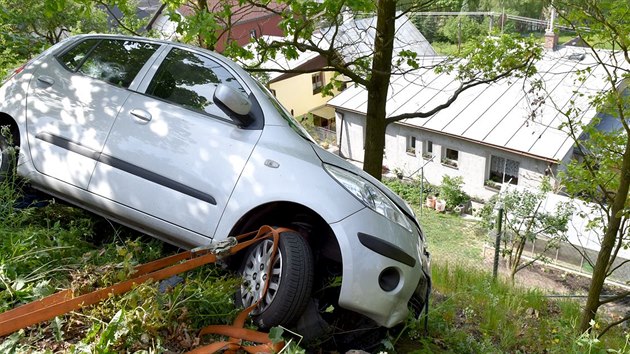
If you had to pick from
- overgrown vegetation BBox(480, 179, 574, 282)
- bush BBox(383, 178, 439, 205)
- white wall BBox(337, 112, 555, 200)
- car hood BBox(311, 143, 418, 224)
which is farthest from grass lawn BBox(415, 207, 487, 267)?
car hood BBox(311, 143, 418, 224)

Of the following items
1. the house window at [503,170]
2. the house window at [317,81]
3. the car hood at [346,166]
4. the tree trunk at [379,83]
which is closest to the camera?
the car hood at [346,166]

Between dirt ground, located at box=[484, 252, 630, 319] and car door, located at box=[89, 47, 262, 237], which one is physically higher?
car door, located at box=[89, 47, 262, 237]

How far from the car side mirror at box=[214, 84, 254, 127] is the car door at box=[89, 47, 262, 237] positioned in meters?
0.05

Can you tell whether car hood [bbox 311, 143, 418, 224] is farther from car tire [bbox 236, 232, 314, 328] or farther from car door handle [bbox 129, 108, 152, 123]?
car door handle [bbox 129, 108, 152, 123]

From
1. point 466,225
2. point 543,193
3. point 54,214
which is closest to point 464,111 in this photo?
point 466,225

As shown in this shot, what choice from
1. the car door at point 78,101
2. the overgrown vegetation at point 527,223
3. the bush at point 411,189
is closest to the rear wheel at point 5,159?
the car door at point 78,101

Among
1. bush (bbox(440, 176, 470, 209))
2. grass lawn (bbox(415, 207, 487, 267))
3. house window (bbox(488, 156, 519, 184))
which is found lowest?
grass lawn (bbox(415, 207, 487, 267))

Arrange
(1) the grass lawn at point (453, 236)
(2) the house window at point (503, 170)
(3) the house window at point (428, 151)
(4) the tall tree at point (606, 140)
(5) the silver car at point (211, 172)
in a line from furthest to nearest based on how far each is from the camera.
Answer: (3) the house window at point (428, 151)
(2) the house window at point (503, 170)
(1) the grass lawn at point (453, 236)
(4) the tall tree at point (606, 140)
(5) the silver car at point (211, 172)

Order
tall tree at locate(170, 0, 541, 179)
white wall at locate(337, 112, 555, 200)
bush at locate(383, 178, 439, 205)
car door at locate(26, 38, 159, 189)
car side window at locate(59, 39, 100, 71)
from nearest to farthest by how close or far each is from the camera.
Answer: car door at locate(26, 38, 159, 189) < car side window at locate(59, 39, 100, 71) < tall tree at locate(170, 0, 541, 179) < white wall at locate(337, 112, 555, 200) < bush at locate(383, 178, 439, 205)

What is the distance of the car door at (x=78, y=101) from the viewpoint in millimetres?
3961

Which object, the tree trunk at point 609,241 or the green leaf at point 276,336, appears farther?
the tree trunk at point 609,241

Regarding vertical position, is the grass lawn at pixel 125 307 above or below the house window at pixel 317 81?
above

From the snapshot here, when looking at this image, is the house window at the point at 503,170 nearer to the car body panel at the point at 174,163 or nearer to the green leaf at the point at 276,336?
the car body panel at the point at 174,163

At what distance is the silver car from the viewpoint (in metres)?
3.33
